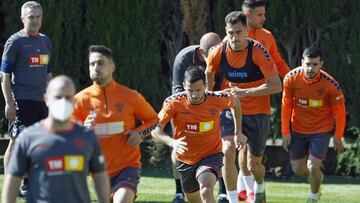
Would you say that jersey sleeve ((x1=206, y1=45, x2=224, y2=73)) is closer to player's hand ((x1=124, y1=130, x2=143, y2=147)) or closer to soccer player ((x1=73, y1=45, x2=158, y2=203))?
soccer player ((x1=73, y1=45, x2=158, y2=203))

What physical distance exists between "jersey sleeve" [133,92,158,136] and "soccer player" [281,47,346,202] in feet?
11.0

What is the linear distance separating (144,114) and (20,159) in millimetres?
2452

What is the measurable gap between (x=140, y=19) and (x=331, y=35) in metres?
3.12

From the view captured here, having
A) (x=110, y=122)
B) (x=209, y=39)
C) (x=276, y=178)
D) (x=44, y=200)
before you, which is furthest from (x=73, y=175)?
(x=276, y=178)

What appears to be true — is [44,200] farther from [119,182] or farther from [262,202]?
[262,202]

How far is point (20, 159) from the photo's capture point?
24.9 feet

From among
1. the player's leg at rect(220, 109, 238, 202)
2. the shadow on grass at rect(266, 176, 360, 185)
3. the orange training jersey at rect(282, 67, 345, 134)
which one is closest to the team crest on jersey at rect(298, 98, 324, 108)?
Result: the orange training jersey at rect(282, 67, 345, 134)

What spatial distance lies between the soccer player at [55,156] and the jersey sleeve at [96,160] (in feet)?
0.17

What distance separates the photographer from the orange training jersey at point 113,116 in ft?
31.7

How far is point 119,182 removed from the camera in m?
9.70

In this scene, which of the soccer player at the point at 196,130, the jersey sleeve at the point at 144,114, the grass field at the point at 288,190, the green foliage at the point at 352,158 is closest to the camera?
the jersey sleeve at the point at 144,114

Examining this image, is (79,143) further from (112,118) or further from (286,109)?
(286,109)

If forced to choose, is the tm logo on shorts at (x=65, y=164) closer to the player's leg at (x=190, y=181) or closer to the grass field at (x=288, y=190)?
the player's leg at (x=190, y=181)

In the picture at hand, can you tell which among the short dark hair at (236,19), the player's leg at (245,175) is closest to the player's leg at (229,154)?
the player's leg at (245,175)
